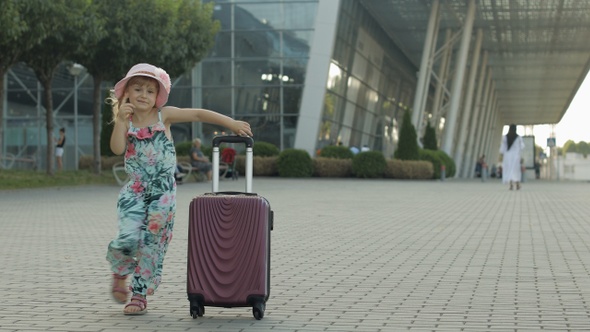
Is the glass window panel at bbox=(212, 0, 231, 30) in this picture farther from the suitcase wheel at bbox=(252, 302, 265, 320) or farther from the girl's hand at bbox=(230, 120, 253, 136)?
the suitcase wheel at bbox=(252, 302, 265, 320)

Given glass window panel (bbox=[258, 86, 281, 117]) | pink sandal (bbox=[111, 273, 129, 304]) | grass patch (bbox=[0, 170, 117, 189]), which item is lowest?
grass patch (bbox=[0, 170, 117, 189])

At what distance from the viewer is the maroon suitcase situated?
657 centimetres

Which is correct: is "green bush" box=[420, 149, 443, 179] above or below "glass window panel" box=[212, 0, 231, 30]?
below

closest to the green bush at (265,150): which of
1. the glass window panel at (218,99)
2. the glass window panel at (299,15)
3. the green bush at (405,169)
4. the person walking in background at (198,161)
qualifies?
the glass window panel at (218,99)

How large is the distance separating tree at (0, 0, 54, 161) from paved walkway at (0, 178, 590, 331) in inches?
292

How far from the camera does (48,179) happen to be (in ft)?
97.3

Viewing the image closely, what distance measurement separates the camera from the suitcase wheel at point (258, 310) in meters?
6.63

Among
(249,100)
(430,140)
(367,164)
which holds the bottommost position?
(367,164)

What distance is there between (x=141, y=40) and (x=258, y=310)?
26696mm

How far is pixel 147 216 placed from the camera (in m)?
6.83

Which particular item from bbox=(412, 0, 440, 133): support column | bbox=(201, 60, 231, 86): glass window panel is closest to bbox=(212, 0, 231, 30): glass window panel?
bbox=(201, 60, 231, 86): glass window panel

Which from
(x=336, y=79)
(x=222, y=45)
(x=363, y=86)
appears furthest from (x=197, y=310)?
(x=363, y=86)

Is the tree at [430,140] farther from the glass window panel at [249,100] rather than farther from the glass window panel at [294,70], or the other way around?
the glass window panel at [249,100]

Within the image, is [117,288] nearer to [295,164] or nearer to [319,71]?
[295,164]
